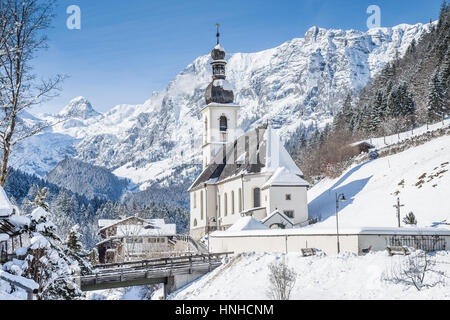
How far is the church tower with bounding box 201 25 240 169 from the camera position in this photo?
67.2 meters

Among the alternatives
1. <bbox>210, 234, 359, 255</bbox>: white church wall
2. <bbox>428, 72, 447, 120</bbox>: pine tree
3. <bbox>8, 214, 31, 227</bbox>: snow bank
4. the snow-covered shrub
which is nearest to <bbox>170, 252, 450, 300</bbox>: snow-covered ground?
<bbox>210, 234, 359, 255</bbox>: white church wall

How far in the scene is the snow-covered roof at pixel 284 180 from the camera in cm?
4847

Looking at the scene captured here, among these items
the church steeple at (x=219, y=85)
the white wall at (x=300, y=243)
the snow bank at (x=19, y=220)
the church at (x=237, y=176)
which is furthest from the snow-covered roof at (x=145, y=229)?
the snow bank at (x=19, y=220)

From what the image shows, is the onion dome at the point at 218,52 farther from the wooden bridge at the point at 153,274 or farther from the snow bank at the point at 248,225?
the wooden bridge at the point at 153,274

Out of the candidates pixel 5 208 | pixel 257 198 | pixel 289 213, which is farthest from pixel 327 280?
pixel 257 198

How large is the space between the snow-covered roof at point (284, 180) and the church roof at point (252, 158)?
0.41 ft

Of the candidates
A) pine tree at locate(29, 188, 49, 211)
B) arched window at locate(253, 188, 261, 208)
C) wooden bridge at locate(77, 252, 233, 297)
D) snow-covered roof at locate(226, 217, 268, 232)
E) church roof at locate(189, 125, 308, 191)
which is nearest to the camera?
pine tree at locate(29, 188, 49, 211)

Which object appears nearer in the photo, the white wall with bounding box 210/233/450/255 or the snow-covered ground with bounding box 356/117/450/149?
the white wall with bounding box 210/233/450/255

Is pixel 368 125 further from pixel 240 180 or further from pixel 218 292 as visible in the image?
pixel 218 292

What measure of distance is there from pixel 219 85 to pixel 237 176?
1806cm

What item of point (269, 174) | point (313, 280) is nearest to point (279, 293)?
point (313, 280)

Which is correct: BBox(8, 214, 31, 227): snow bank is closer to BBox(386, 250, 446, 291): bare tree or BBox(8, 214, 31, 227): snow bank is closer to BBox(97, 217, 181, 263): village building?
BBox(386, 250, 446, 291): bare tree

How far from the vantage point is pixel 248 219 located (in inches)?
1601
